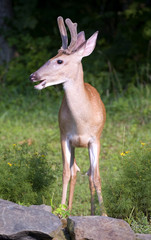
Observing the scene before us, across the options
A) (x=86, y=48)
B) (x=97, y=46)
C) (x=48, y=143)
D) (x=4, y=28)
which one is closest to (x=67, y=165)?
(x=86, y=48)

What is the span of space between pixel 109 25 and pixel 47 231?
1135cm

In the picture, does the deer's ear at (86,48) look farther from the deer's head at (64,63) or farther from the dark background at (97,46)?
the dark background at (97,46)

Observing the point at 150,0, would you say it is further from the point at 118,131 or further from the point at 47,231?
the point at 47,231

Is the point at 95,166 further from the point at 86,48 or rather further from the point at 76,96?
the point at 86,48

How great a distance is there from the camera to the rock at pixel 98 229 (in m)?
3.85

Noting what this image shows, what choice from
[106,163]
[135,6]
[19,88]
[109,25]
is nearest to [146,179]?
[106,163]

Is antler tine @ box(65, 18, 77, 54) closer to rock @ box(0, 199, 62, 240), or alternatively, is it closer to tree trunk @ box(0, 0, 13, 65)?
rock @ box(0, 199, 62, 240)

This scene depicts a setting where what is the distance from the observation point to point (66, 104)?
16.3 feet

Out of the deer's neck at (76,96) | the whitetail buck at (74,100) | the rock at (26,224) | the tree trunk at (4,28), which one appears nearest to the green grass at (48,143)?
the whitetail buck at (74,100)

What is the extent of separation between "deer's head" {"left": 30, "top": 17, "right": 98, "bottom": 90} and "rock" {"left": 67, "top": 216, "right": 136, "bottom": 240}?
4.65 ft

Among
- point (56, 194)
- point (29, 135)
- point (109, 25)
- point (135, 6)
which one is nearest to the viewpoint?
point (56, 194)

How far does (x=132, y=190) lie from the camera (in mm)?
4848

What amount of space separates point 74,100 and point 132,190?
111 cm

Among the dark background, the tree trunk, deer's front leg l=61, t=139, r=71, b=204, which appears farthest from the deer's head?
the tree trunk
